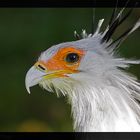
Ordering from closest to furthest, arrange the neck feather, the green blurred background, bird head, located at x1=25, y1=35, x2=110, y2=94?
the neck feather → bird head, located at x1=25, y1=35, x2=110, y2=94 → the green blurred background

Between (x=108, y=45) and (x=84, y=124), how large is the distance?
11.8 inches

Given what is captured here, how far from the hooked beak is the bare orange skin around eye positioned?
1 cm

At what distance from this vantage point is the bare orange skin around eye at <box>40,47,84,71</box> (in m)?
2.06

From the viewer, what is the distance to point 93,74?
2039 millimetres

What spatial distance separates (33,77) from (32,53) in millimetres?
1799

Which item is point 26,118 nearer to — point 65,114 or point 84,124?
point 65,114

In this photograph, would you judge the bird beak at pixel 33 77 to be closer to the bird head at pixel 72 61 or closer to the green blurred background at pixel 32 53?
the bird head at pixel 72 61

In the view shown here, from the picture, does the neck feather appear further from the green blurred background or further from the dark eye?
the green blurred background

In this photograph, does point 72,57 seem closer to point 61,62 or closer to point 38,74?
point 61,62

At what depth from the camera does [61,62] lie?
208 centimetres

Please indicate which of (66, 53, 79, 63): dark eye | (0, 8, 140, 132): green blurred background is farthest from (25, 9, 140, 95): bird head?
(0, 8, 140, 132): green blurred background

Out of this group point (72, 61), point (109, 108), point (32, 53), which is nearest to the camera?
point (109, 108)

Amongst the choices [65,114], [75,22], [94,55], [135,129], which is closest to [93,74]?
[94,55]

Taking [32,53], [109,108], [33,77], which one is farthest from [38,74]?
[32,53]
